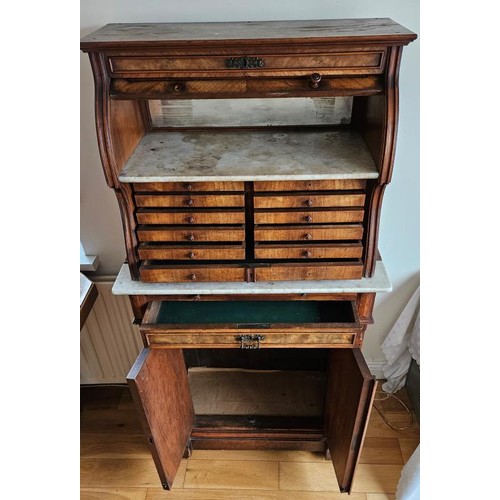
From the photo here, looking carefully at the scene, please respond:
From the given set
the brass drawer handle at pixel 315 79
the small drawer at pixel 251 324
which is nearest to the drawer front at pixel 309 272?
the small drawer at pixel 251 324

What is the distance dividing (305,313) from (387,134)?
1.88ft

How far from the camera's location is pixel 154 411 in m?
1.32

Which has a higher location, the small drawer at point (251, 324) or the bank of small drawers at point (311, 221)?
the bank of small drawers at point (311, 221)

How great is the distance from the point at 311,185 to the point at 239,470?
46.8 inches

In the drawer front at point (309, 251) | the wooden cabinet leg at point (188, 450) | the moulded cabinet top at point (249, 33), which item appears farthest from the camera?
the wooden cabinet leg at point (188, 450)

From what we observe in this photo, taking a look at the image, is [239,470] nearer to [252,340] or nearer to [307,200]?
[252,340]

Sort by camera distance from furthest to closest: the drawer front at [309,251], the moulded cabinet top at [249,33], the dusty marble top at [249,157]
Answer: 1. the drawer front at [309,251]
2. the dusty marble top at [249,157]
3. the moulded cabinet top at [249,33]

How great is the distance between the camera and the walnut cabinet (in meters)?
0.99

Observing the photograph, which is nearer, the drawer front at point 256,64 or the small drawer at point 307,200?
the drawer front at point 256,64

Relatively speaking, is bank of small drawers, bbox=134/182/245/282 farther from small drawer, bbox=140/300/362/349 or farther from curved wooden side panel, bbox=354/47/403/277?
curved wooden side panel, bbox=354/47/403/277

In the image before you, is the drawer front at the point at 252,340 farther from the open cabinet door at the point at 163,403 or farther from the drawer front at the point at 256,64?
the drawer front at the point at 256,64

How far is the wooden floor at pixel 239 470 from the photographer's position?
165 centimetres

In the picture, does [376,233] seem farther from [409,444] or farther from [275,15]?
[409,444]

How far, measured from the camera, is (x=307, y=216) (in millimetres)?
1166
